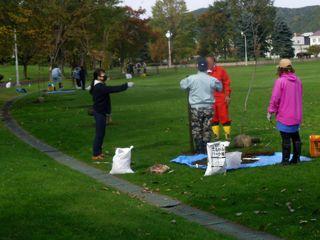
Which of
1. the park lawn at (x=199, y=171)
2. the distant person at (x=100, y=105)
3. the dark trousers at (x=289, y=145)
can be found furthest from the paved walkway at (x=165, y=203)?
the dark trousers at (x=289, y=145)

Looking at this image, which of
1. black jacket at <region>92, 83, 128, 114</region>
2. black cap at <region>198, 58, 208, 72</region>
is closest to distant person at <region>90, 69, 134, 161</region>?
black jacket at <region>92, 83, 128, 114</region>

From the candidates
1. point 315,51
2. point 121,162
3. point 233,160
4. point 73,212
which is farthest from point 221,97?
point 315,51

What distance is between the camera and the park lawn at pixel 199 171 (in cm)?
782

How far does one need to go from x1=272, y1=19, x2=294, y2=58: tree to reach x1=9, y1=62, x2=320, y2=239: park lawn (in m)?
89.1

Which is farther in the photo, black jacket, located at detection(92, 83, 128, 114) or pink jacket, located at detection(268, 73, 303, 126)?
black jacket, located at detection(92, 83, 128, 114)

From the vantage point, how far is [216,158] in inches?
412

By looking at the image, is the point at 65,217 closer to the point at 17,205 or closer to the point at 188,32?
the point at 17,205

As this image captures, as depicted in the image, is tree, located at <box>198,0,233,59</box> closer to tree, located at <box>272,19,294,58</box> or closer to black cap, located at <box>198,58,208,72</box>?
tree, located at <box>272,19,294,58</box>

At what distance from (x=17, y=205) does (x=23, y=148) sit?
6852 mm

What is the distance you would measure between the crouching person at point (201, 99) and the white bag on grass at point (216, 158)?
6.39 feet

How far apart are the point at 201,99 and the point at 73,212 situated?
4868 millimetres

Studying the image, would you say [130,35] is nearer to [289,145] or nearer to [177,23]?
[177,23]

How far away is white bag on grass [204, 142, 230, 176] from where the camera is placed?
10.4m

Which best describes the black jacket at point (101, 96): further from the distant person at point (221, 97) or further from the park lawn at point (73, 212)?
the distant person at point (221, 97)
